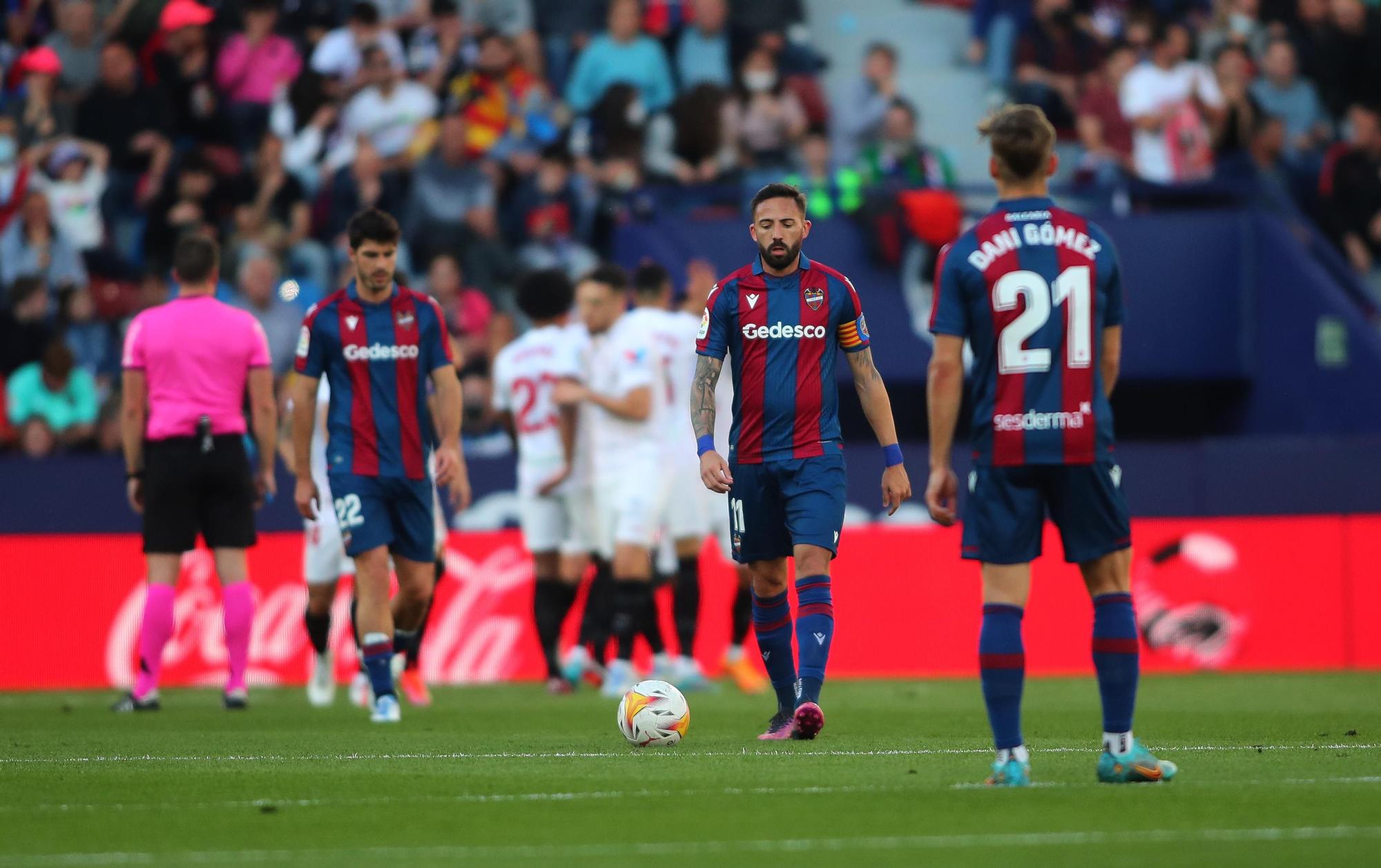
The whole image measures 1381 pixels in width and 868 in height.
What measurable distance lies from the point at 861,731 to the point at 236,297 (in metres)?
9.61

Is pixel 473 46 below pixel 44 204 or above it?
above

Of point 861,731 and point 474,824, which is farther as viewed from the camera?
point 861,731

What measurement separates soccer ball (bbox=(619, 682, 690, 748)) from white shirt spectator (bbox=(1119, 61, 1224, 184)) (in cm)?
1253

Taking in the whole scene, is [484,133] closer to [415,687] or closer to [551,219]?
[551,219]

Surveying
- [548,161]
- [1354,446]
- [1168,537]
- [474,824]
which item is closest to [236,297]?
[548,161]

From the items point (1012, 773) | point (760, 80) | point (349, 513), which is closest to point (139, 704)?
point (349, 513)

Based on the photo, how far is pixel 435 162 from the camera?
18188mm

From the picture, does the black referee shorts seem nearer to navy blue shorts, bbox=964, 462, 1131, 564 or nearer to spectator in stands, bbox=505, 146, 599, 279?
navy blue shorts, bbox=964, 462, 1131, 564

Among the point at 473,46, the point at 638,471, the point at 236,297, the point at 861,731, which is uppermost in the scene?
the point at 473,46

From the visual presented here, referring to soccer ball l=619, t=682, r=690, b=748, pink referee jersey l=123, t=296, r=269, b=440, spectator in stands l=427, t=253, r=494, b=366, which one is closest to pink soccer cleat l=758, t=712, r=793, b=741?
soccer ball l=619, t=682, r=690, b=748

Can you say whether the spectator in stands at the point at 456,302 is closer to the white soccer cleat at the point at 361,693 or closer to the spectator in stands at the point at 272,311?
the spectator in stands at the point at 272,311

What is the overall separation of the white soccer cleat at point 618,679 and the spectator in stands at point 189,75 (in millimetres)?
7956

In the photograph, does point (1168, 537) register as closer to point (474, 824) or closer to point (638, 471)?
point (638, 471)

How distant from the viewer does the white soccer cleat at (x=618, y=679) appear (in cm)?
1275
